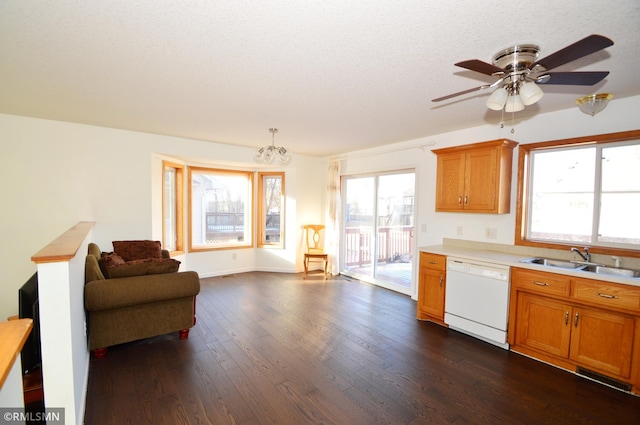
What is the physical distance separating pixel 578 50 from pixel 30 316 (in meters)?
3.07

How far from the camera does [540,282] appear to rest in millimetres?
2613

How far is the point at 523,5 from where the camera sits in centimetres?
142

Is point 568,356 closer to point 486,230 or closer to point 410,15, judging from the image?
point 486,230

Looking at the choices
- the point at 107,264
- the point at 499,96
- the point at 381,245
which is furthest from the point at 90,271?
the point at 381,245

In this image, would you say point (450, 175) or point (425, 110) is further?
point (450, 175)

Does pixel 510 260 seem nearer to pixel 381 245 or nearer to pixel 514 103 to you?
pixel 514 103

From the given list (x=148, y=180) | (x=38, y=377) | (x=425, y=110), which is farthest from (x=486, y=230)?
(x=148, y=180)

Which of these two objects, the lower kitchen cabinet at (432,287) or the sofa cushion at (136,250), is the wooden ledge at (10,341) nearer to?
Answer: the sofa cushion at (136,250)

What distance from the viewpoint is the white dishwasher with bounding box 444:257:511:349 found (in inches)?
111

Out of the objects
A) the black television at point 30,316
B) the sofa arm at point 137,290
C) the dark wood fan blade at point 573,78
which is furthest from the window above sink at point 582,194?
the black television at point 30,316

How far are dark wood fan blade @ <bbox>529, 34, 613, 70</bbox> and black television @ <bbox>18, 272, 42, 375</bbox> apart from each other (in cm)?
293

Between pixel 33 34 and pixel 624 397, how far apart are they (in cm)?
485

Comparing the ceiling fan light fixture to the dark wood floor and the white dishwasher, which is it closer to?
the white dishwasher

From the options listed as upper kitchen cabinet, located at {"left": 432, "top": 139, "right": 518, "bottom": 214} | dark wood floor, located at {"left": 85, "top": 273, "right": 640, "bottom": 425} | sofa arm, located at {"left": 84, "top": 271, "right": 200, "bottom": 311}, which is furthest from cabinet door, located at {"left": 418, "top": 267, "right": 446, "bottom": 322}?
sofa arm, located at {"left": 84, "top": 271, "right": 200, "bottom": 311}
